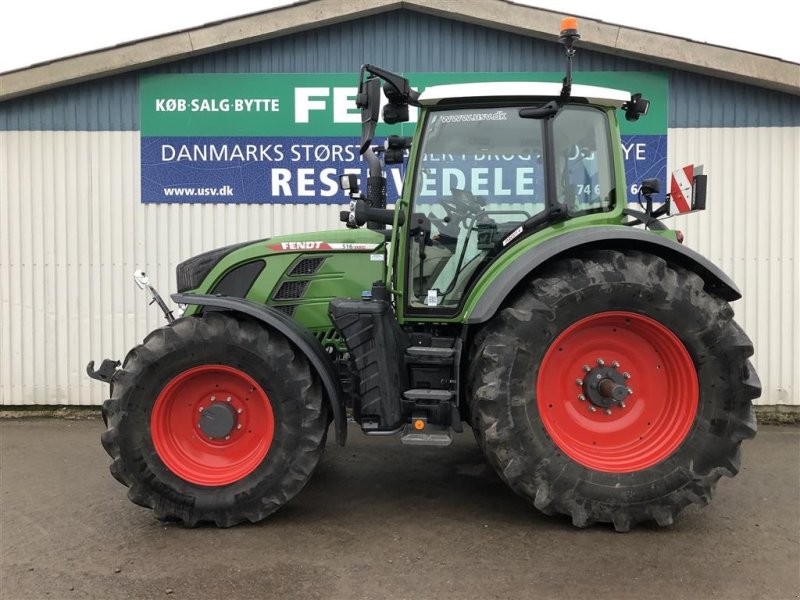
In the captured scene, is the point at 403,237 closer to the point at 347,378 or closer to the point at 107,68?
the point at 347,378

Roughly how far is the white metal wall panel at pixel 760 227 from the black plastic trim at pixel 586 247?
117 inches

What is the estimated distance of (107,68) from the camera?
6.10m

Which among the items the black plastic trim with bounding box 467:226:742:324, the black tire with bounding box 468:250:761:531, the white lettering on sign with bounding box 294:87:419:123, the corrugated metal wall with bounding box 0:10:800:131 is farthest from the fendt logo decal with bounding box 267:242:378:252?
the corrugated metal wall with bounding box 0:10:800:131

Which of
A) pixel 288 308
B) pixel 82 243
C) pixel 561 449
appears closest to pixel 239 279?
pixel 288 308

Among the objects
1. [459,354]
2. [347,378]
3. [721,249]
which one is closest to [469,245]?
[459,354]

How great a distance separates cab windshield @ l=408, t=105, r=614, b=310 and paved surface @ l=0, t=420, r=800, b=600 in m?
1.33

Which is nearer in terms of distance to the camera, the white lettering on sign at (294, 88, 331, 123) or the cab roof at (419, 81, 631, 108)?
the cab roof at (419, 81, 631, 108)

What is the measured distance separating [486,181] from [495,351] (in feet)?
3.39

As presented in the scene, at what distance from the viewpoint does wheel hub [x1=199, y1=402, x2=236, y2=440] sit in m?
3.59

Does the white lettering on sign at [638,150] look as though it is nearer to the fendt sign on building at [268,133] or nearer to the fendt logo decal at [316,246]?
the fendt sign on building at [268,133]

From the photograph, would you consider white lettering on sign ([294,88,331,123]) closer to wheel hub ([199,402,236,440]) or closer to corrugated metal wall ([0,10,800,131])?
corrugated metal wall ([0,10,800,131])

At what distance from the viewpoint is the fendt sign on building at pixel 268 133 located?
20.5 feet

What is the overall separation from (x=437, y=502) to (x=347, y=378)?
97cm

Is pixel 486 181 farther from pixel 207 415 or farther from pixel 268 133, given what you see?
pixel 268 133
